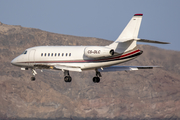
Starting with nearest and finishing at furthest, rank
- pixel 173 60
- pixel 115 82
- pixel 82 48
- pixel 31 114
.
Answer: pixel 82 48
pixel 173 60
pixel 31 114
pixel 115 82

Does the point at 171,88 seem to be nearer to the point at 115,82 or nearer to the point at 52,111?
the point at 115,82

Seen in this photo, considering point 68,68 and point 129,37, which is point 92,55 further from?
point 129,37

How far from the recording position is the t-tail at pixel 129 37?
4378 cm

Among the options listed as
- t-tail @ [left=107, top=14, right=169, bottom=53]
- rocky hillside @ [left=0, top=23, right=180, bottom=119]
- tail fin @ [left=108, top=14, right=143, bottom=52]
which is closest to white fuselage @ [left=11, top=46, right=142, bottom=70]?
t-tail @ [left=107, top=14, right=169, bottom=53]

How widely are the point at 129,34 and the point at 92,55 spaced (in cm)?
470

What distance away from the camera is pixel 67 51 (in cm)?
4775

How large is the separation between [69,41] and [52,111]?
25.5m

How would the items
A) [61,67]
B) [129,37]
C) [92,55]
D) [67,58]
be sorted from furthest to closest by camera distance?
[67,58] < [61,67] < [129,37] < [92,55]

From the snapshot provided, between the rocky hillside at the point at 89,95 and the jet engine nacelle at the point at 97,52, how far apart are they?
58.6m

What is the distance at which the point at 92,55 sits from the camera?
147ft

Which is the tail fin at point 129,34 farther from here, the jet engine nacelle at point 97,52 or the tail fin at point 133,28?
the jet engine nacelle at point 97,52

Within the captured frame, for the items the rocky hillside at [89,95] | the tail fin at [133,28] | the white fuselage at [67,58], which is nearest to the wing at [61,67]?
the white fuselage at [67,58]

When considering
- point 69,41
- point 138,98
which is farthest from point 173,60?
point 69,41

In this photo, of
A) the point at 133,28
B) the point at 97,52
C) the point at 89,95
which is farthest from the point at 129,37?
the point at 89,95
